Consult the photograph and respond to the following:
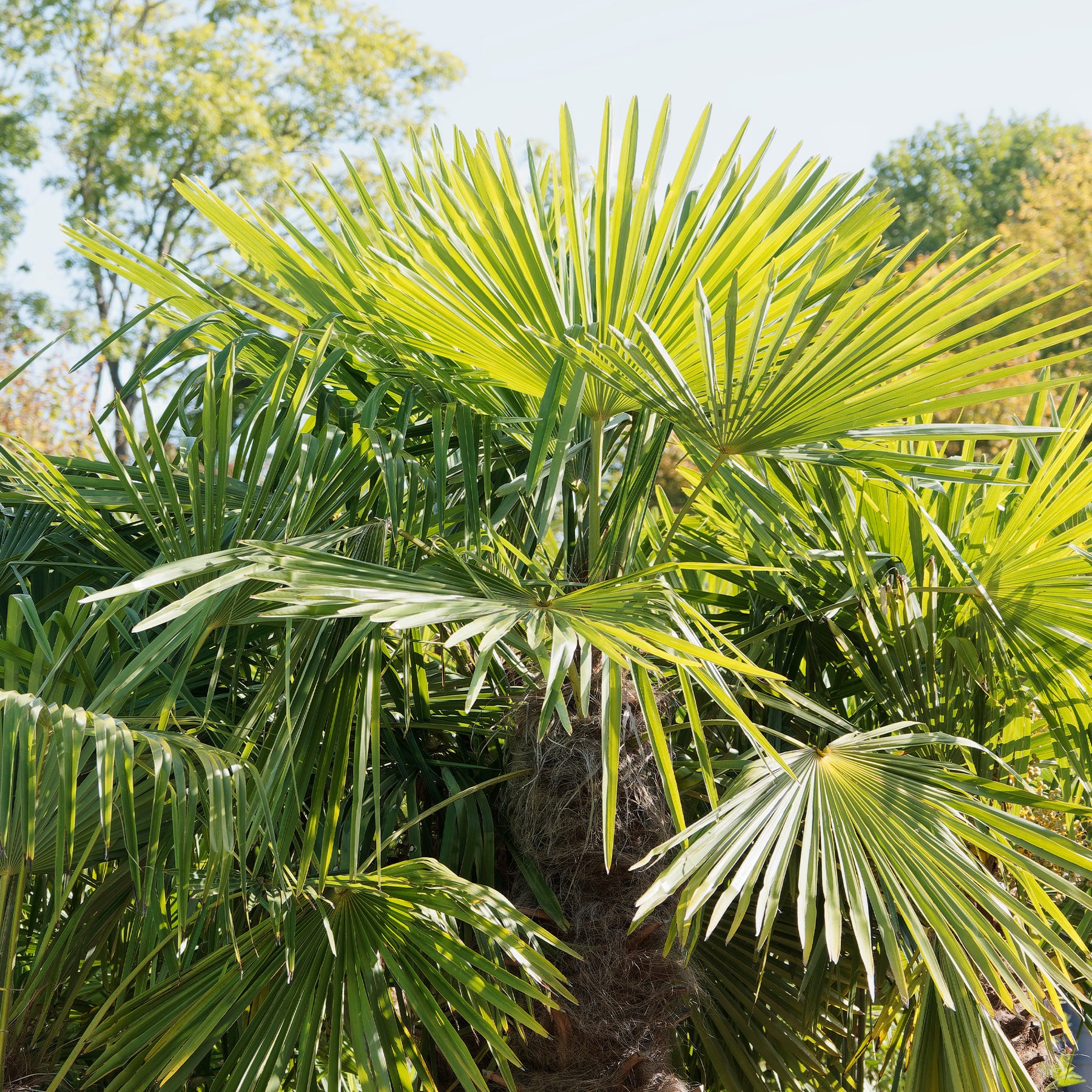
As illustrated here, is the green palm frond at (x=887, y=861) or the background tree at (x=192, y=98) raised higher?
→ the background tree at (x=192, y=98)

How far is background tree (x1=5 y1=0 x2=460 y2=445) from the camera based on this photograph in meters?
12.9

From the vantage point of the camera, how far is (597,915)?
6.44 feet

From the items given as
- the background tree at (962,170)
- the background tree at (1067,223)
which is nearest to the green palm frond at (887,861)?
the background tree at (1067,223)

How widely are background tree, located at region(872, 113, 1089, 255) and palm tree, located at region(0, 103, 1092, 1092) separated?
83.4 ft

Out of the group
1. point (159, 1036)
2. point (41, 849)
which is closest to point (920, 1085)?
point (159, 1036)

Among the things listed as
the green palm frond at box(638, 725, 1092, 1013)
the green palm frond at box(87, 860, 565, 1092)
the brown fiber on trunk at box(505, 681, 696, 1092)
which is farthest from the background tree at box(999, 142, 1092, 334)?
the green palm frond at box(87, 860, 565, 1092)

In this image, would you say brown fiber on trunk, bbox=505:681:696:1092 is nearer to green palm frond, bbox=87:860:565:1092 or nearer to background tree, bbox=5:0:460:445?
green palm frond, bbox=87:860:565:1092

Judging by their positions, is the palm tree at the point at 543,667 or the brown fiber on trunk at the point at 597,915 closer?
the palm tree at the point at 543,667

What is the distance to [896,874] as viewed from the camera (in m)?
1.63

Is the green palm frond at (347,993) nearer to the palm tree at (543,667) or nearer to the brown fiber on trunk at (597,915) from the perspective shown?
the palm tree at (543,667)

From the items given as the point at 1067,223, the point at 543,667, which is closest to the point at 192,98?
the point at 1067,223

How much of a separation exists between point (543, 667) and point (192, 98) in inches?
526

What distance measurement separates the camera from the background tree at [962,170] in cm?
2541

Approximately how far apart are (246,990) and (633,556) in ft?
3.61
